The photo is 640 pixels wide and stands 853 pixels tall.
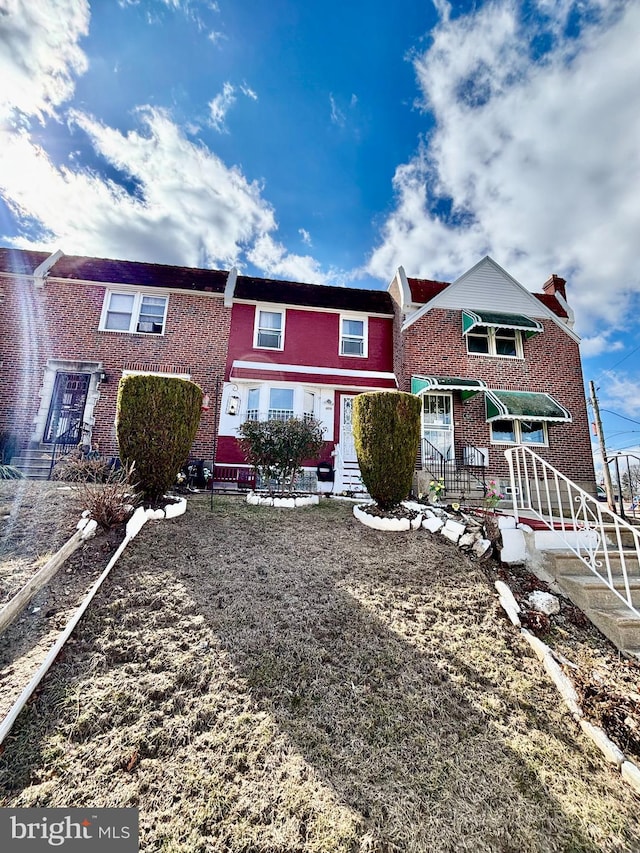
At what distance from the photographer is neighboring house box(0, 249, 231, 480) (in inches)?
509

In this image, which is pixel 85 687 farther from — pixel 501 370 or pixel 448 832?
pixel 501 370

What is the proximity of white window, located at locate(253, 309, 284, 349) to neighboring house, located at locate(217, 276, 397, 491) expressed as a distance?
4cm

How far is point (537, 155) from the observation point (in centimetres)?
→ 912

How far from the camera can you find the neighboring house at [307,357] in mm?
13742

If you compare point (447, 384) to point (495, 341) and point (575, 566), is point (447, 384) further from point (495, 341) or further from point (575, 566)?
point (575, 566)

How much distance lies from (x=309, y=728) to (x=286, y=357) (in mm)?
13014

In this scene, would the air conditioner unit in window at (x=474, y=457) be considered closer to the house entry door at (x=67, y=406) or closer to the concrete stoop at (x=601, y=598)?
the concrete stoop at (x=601, y=598)

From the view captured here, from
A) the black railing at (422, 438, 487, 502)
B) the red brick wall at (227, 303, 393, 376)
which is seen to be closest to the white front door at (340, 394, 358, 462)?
the red brick wall at (227, 303, 393, 376)

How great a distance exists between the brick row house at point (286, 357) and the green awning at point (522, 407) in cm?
6

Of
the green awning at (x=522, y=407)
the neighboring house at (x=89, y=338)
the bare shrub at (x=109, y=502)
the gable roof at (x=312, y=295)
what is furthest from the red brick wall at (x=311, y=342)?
the bare shrub at (x=109, y=502)

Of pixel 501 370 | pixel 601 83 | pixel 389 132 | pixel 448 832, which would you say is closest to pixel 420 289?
pixel 501 370

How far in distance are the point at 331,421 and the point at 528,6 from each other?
1142cm

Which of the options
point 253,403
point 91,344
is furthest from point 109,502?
point 91,344

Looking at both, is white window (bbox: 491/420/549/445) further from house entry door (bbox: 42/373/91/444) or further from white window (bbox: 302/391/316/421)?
house entry door (bbox: 42/373/91/444)
